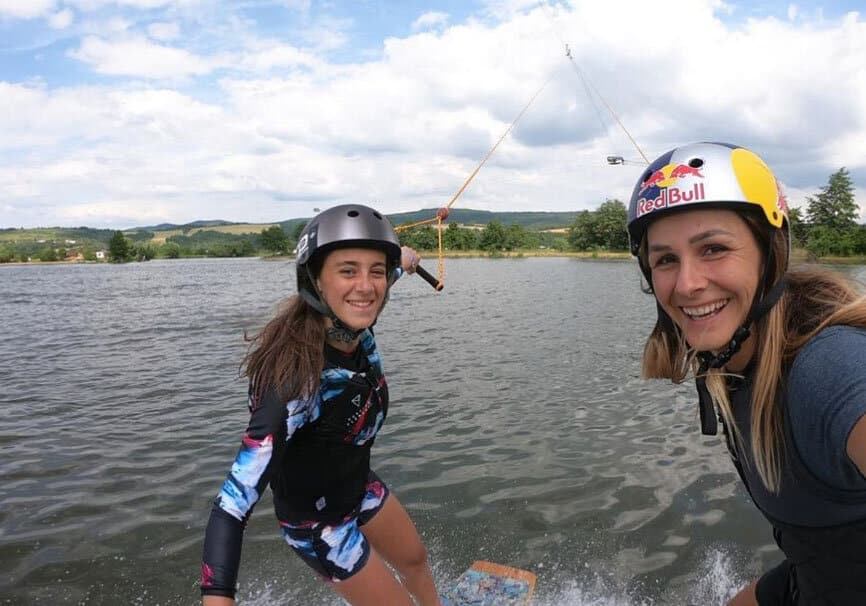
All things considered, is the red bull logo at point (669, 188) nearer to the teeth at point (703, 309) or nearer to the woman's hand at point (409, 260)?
the teeth at point (703, 309)

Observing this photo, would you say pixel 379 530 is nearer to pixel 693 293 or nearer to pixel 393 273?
pixel 393 273

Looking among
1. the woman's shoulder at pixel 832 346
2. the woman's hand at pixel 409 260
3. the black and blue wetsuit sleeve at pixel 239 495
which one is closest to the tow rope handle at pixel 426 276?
the woman's hand at pixel 409 260

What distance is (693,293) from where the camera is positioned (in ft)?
8.17

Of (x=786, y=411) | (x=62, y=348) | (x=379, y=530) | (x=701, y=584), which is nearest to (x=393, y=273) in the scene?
(x=379, y=530)

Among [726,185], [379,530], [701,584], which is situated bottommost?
[701,584]

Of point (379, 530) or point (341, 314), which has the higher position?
point (341, 314)

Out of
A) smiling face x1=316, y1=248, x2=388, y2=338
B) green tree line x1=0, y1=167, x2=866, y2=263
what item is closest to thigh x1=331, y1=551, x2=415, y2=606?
smiling face x1=316, y1=248, x2=388, y2=338

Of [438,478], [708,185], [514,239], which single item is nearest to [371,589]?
[708,185]

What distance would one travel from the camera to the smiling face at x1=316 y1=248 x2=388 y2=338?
3.82 m

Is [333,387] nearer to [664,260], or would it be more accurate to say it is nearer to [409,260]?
[409,260]

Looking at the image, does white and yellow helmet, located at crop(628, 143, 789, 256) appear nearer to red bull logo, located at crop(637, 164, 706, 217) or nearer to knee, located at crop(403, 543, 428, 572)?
red bull logo, located at crop(637, 164, 706, 217)

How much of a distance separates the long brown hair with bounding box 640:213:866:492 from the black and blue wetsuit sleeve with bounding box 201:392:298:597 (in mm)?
2379

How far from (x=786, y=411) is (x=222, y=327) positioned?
87.6ft

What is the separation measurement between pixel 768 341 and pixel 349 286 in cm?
248
